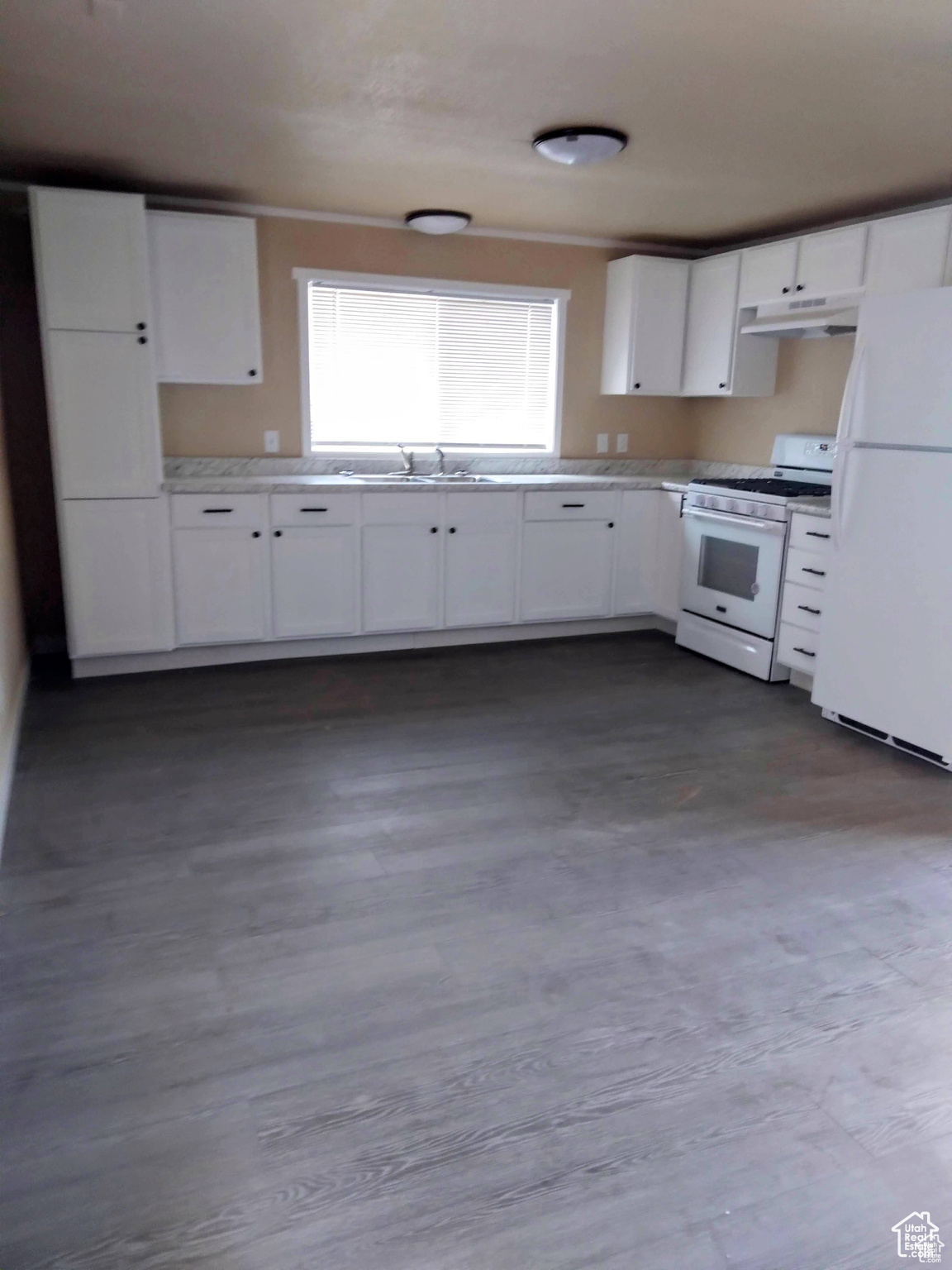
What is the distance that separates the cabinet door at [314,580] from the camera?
4656 millimetres

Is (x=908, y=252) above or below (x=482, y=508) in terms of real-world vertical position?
above

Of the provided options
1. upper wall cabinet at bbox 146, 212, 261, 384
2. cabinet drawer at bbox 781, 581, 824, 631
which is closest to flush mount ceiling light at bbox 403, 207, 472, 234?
upper wall cabinet at bbox 146, 212, 261, 384

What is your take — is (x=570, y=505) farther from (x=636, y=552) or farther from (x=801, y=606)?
(x=801, y=606)

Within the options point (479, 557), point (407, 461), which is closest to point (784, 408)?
point (479, 557)

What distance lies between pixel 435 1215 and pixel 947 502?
3002 millimetres

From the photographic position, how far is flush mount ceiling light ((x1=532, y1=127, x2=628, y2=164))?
3.24 metres

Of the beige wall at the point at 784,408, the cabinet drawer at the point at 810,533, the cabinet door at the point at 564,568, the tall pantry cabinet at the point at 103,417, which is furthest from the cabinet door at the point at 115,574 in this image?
the beige wall at the point at 784,408

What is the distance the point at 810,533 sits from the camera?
4.24 metres

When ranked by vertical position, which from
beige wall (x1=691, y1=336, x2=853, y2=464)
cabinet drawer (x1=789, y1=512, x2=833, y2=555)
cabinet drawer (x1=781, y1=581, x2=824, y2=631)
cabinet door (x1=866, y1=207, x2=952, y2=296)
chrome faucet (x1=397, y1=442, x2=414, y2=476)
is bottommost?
cabinet drawer (x1=781, y1=581, x2=824, y2=631)

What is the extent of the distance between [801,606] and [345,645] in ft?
7.96

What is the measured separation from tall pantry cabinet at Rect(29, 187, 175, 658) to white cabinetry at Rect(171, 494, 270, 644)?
77 mm

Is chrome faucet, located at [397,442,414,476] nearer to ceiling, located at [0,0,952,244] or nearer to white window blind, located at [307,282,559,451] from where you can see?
white window blind, located at [307,282,559,451]

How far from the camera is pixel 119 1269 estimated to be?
145 cm

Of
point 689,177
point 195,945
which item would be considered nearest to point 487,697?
point 195,945
